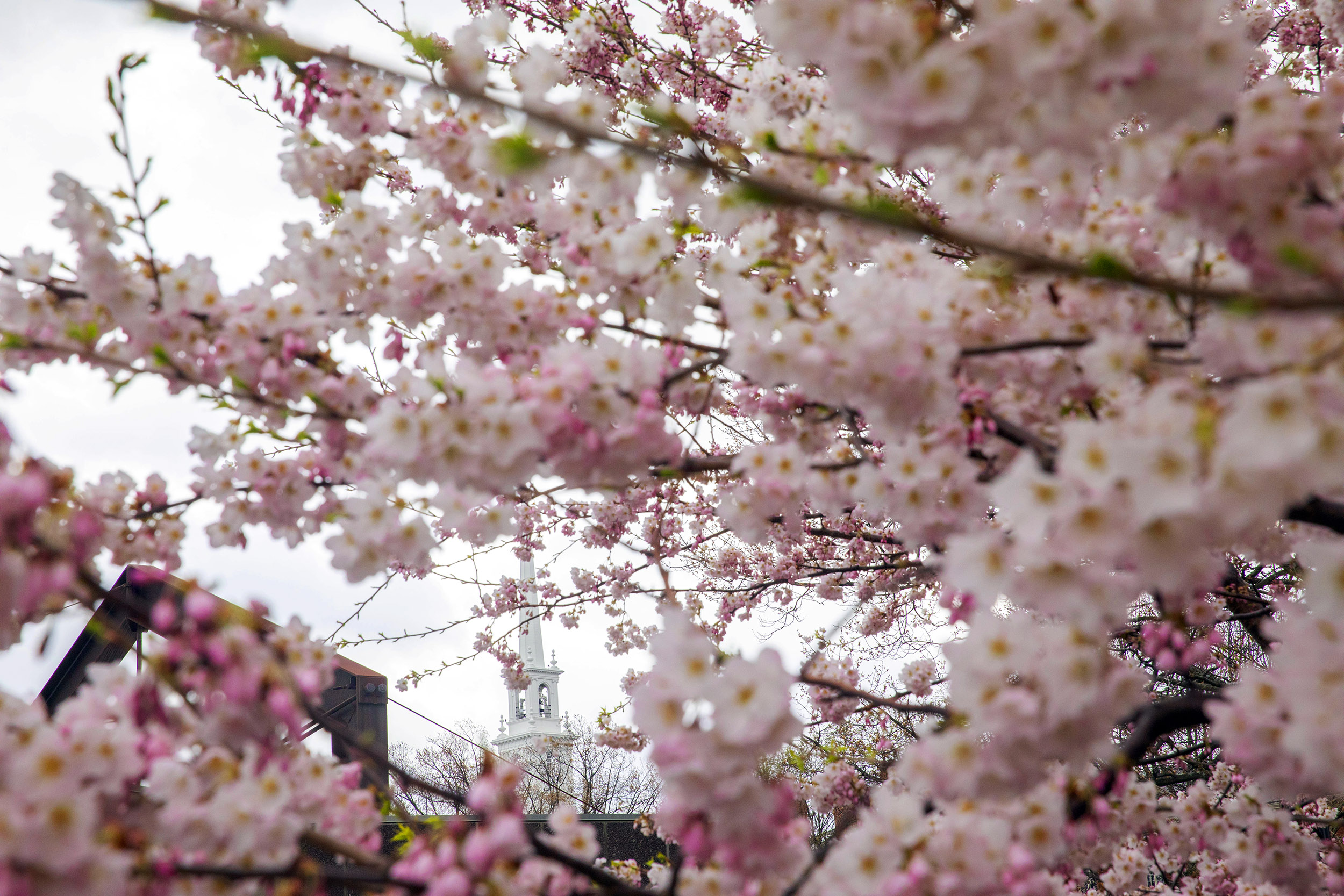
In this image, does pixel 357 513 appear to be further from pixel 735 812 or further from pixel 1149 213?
pixel 1149 213

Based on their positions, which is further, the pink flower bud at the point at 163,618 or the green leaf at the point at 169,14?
the pink flower bud at the point at 163,618

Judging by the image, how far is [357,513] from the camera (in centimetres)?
205

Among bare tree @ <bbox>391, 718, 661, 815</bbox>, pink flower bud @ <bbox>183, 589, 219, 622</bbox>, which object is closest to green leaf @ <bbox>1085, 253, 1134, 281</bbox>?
pink flower bud @ <bbox>183, 589, 219, 622</bbox>

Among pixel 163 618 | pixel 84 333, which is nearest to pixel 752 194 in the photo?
pixel 163 618

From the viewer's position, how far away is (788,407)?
2480mm

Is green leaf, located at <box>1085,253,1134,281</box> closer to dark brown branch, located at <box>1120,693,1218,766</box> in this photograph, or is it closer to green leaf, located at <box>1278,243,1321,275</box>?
green leaf, located at <box>1278,243,1321,275</box>

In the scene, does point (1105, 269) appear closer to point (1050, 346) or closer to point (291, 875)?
point (1050, 346)

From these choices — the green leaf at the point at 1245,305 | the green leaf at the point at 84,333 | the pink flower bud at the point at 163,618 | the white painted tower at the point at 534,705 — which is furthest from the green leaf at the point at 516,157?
the white painted tower at the point at 534,705

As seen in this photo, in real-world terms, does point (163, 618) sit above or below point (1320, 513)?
below

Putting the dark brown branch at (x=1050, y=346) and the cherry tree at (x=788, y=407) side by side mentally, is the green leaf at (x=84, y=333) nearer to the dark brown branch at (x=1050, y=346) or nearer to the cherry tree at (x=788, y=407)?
the cherry tree at (x=788, y=407)

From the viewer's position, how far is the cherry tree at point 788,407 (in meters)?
1.24

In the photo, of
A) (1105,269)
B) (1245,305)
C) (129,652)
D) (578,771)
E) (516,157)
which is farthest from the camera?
(578,771)

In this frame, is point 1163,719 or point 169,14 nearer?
point 169,14

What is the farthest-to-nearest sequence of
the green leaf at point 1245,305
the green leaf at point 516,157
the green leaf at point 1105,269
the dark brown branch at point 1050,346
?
the dark brown branch at point 1050,346 < the green leaf at point 516,157 < the green leaf at point 1105,269 < the green leaf at point 1245,305
